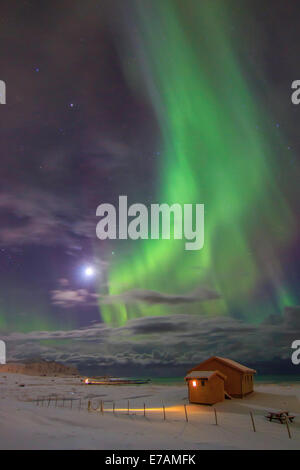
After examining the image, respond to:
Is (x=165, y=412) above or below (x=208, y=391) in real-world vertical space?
below

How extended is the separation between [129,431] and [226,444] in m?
6.35

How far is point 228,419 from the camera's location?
31.8 m

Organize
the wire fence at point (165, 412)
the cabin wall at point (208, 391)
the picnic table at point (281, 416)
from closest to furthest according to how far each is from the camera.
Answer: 1. the wire fence at point (165, 412)
2. the picnic table at point (281, 416)
3. the cabin wall at point (208, 391)

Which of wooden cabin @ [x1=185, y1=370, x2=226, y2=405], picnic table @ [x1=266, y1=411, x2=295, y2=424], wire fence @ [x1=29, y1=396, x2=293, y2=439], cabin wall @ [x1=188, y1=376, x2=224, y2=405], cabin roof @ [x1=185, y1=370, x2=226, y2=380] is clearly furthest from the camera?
cabin roof @ [x1=185, y1=370, x2=226, y2=380]

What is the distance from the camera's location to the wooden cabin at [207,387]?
42031mm

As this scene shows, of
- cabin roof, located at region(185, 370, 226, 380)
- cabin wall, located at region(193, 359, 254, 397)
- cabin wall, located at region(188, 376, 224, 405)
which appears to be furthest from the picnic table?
cabin wall, located at region(193, 359, 254, 397)

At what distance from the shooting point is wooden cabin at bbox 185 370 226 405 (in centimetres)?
4203

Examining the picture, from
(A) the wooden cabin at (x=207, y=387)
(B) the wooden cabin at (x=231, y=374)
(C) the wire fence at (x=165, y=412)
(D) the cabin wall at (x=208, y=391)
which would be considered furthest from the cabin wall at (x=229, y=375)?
(C) the wire fence at (x=165, y=412)

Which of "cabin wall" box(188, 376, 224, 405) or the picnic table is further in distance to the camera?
"cabin wall" box(188, 376, 224, 405)

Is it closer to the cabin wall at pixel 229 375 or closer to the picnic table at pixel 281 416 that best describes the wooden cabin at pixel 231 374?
the cabin wall at pixel 229 375

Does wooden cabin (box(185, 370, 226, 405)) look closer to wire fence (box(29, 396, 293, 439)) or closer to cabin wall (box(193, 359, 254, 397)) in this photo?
wire fence (box(29, 396, 293, 439))

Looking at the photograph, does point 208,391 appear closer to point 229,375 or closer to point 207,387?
point 207,387

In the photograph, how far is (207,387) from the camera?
4225 cm

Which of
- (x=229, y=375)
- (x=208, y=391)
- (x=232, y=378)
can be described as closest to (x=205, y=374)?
(x=208, y=391)
